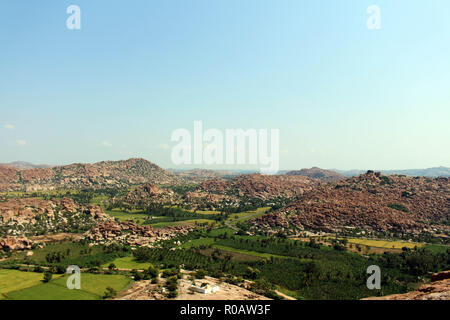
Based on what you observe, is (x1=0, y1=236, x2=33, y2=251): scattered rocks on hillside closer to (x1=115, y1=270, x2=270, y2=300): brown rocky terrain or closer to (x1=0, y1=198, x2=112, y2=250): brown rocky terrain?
(x1=0, y1=198, x2=112, y2=250): brown rocky terrain

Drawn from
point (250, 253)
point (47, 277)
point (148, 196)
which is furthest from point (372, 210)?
point (148, 196)

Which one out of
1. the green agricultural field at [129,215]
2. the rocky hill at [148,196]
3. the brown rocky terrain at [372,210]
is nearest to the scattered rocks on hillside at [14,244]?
the green agricultural field at [129,215]

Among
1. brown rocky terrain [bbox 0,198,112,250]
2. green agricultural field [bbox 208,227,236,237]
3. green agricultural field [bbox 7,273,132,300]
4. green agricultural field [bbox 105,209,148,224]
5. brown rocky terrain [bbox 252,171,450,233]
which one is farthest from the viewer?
green agricultural field [bbox 105,209,148,224]

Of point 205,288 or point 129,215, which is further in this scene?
point 129,215

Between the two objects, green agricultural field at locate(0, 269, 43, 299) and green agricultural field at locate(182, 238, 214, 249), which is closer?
green agricultural field at locate(0, 269, 43, 299)

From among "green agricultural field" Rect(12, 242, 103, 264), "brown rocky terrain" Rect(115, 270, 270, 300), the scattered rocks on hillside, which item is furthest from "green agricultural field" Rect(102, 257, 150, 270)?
the scattered rocks on hillside

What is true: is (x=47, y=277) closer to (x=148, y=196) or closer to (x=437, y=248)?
(x=437, y=248)
